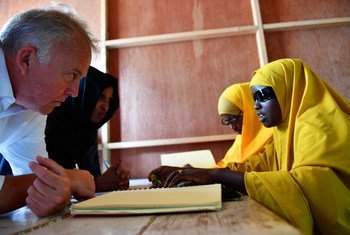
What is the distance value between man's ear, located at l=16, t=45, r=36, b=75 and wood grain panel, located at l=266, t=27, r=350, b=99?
199 cm

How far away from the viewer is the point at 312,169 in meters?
0.91

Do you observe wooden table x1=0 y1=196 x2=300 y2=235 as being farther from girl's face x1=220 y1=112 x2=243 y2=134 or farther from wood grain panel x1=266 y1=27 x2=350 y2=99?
wood grain panel x1=266 y1=27 x2=350 y2=99

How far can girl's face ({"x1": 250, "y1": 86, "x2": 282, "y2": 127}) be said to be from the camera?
1.25 metres

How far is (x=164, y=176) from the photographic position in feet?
3.77

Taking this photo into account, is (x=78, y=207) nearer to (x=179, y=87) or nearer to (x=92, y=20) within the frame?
(x=179, y=87)

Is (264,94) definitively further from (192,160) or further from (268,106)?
(192,160)

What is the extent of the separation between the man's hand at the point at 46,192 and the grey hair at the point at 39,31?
1.17 ft

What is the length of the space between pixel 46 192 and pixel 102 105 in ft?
3.91

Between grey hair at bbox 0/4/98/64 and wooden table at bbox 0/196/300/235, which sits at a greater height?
grey hair at bbox 0/4/98/64

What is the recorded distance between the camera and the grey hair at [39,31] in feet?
2.64

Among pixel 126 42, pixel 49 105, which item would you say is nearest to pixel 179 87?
pixel 126 42

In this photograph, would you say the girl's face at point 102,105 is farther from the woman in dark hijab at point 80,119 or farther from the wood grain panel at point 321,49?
the wood grain panel at point 321,49

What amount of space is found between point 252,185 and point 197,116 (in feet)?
4.99

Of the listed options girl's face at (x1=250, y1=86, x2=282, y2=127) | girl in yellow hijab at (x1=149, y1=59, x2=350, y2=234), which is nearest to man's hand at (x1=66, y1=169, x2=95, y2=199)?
girl in yellow hijab at (x1=149, y1=59, x2=350, y2=234)
